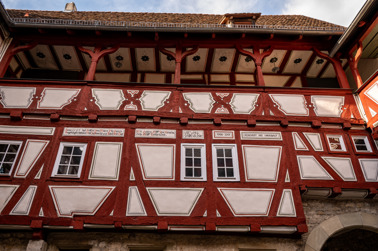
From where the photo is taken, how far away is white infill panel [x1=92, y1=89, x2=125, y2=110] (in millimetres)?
9258

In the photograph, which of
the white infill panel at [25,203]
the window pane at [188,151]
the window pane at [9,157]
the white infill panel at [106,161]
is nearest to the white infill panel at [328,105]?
the window pane at [188,151]

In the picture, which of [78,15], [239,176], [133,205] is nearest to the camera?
[133,205]

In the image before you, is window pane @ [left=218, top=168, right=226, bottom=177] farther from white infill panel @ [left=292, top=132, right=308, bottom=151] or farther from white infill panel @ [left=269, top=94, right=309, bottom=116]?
white infill panel @ [left=269, top=94, right=309, bottom=116]

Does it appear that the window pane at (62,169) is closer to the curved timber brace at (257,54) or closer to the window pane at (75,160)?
the window pane at (75,160)

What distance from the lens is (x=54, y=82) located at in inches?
375

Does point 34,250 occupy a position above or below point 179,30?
below

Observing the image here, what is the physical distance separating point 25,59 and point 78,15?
3532mm

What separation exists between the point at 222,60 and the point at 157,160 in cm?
512

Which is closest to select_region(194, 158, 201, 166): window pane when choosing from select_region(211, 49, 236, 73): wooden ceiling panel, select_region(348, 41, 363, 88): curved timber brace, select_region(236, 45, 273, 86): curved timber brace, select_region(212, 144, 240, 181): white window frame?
select_region(212, 144, 240, 181): white window frame

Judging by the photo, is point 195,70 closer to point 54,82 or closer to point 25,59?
point 54,82

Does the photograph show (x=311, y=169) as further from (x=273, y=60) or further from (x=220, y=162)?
(x=273, y=60)

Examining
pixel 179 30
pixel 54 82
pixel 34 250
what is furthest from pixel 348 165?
pixel 54 82

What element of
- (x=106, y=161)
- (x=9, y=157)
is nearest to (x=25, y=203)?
(x=9, y=157)

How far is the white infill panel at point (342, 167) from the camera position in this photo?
841 cm
